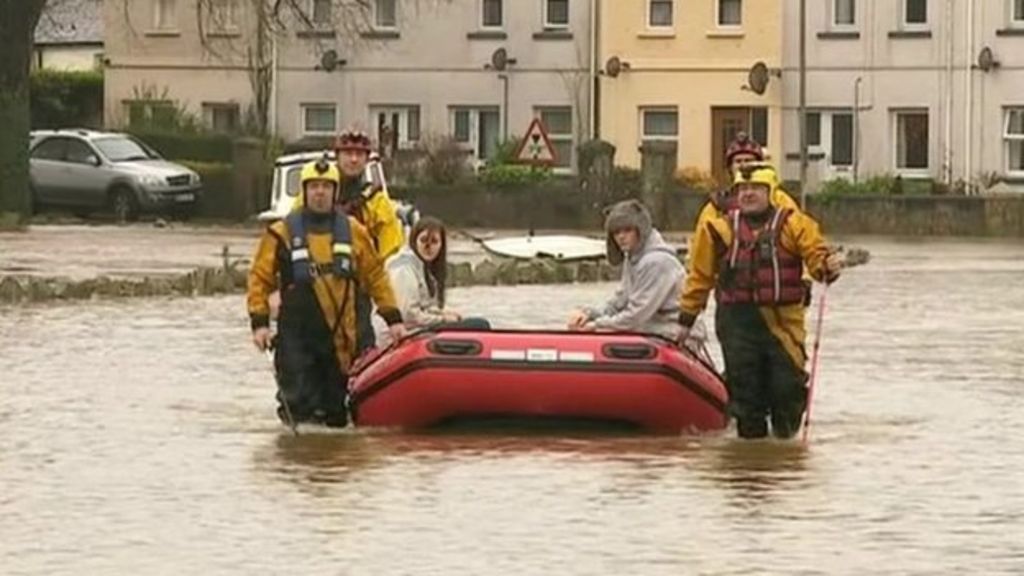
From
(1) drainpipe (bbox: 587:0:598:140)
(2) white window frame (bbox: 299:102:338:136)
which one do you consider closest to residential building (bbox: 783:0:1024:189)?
(1) drainpipe (bbox: 587:0:598:140)

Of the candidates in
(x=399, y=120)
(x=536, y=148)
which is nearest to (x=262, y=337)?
(x=536, y=148)

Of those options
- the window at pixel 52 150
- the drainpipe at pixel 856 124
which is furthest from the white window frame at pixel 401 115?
the window at pixel 52 150

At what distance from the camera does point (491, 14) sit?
72.6 metres

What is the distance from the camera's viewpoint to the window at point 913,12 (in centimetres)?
6881

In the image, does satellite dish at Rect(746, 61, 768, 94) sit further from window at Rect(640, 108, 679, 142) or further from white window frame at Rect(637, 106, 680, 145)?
window at Rect(640, 108, 679, 142)

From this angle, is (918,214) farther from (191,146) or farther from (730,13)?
(191,146)

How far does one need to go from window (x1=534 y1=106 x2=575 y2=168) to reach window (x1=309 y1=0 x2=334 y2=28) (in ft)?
16.8

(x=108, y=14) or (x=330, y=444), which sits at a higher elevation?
(x=108, y=14)

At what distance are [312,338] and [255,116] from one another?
5331cm

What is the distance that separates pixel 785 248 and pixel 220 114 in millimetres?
56245

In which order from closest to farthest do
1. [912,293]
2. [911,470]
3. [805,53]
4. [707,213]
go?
[911,470] < [707,213] < [912,293] < [805,53]

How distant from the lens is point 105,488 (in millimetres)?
17188

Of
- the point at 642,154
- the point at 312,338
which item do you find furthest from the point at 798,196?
the point at 312,338

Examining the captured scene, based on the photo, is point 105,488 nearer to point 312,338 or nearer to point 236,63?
point 312,338
